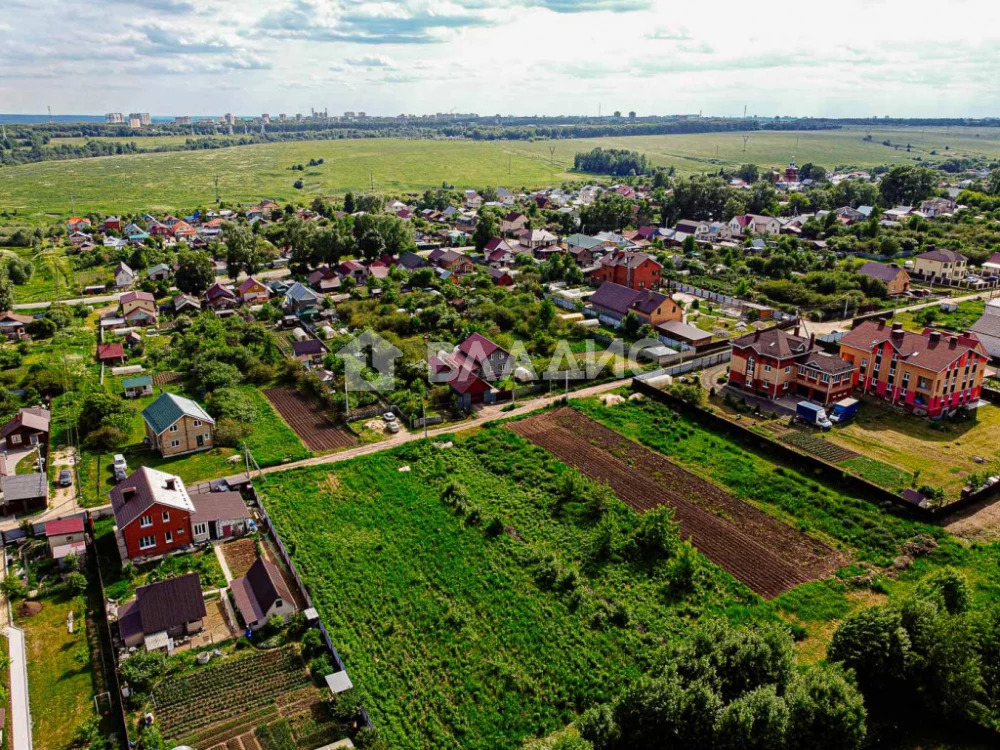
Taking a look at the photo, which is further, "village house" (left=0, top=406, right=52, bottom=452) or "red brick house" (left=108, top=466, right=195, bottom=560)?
"village house" (left=0, top=406, right=52, bottom=452)

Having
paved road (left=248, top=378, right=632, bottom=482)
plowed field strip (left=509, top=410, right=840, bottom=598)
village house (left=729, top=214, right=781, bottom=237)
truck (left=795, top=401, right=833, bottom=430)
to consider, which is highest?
village house (left=729, top=214, right=781, bottom=237)

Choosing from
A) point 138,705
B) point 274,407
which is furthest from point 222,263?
point 138,705

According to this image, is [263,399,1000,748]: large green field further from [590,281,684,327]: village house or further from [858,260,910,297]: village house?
[858,260,910,297]: village house

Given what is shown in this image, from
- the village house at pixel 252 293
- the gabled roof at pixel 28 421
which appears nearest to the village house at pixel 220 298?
the village house at pixel 252 293

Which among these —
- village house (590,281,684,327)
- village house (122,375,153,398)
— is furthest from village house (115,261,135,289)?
village house (590,281,684,327)

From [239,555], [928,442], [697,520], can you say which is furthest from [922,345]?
[239,555]

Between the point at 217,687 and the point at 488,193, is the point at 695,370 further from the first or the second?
the point at 488,193

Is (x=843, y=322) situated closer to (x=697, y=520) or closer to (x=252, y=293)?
(x=697, y=520)

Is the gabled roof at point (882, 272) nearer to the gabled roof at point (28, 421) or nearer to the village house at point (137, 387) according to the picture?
the village house at point (137, 387)
